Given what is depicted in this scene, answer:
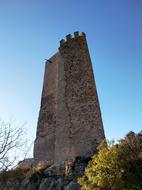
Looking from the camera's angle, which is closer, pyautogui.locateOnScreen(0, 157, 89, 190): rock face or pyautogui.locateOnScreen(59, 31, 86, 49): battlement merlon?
pyautogui.locateOnScreen(0, 157, 89, 190): rock face

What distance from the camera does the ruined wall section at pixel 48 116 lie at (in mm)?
22172

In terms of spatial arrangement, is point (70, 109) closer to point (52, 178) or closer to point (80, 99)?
point (80, 99)

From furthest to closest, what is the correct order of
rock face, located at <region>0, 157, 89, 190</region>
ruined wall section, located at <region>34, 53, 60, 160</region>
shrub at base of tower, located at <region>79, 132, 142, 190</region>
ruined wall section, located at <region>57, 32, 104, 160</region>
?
ruined wall section, located at <region>34, 53, 60, 160</region>, ruined wall section, located at <region>57, 32, 104, 160</region>, rock face, located at <region>0, 157, 89, 190</region>, shrub at base of tower, located at <region>79, 132, 142, 190</region>

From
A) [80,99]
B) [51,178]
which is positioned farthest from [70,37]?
[51,178]

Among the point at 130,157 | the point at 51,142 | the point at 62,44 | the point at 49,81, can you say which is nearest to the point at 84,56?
the point at 62,44

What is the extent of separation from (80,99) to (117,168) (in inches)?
293

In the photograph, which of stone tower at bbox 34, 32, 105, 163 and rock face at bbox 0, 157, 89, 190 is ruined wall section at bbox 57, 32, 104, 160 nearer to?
stone tower at bbox 34, 32, 105, 163

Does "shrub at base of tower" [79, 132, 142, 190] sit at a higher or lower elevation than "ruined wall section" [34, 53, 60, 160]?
lower

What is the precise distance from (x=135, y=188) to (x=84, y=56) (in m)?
10.8

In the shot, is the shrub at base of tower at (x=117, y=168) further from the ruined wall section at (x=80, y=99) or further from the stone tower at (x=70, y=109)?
the stone tower at (x=70, y=109)

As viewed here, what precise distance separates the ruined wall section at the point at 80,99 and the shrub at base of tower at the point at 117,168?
350 centimetres

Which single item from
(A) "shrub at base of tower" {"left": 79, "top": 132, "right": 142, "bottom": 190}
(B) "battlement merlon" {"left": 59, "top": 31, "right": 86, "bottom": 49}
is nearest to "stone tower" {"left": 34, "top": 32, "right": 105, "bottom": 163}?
(B) "battlement merlon" {"left": 59, "top": 31, "right": 86, "bottom": 49}

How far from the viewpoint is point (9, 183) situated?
19.1m

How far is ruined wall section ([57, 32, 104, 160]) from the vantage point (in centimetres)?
1881
